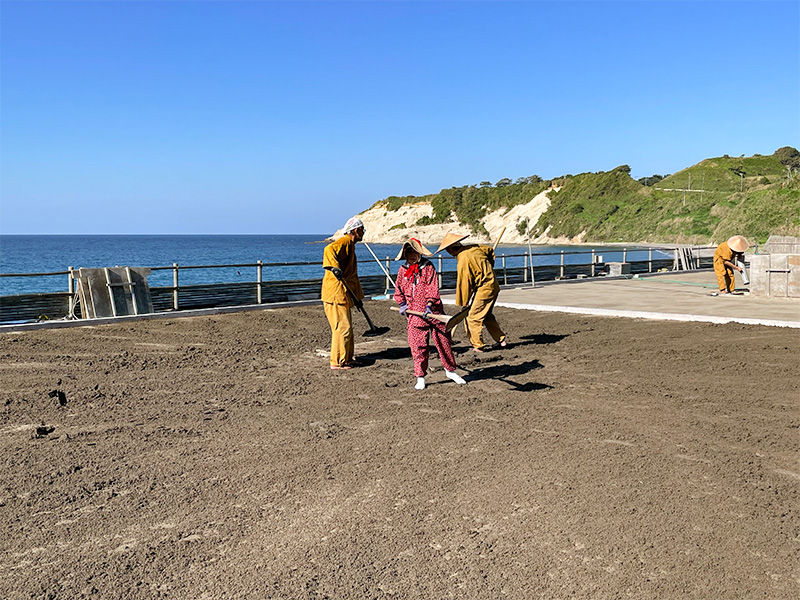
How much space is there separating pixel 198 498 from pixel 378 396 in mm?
3262

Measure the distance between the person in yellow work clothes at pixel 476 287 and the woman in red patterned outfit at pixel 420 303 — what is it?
244cm

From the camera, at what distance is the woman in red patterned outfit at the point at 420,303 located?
27.4 ft

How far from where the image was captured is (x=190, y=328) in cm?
1370

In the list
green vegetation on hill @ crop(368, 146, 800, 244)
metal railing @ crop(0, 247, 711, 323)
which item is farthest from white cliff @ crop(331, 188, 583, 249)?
metal railing @ crop(0, 247, 711, 323)

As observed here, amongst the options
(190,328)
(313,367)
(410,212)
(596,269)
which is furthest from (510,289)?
(410,212)

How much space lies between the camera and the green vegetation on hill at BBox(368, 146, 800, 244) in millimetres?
70500

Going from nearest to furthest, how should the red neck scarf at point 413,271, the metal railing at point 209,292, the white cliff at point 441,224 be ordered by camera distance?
the red neck scarf at point 413,271, the metal railing at point 209,292, the white cliff at point 441,224

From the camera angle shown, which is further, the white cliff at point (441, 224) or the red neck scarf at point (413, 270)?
the white cliff at point (441, 224)

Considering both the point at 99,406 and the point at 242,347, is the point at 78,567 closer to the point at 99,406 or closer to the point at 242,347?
the point at 99,406

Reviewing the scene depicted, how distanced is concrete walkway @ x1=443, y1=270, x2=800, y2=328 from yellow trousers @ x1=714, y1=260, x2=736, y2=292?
15.2 inches

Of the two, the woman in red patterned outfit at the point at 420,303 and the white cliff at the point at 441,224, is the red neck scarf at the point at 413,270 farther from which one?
the white cliff at the point at 441,224

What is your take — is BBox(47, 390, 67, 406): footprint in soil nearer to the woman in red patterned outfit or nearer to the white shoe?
the woman in red patterned outfit

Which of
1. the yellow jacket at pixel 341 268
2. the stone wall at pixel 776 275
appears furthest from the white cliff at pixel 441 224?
the yellow jacket at pixel 341 268

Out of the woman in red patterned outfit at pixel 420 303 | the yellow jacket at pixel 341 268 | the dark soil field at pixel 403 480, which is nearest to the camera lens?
the dark soil field at pixel 403 480
